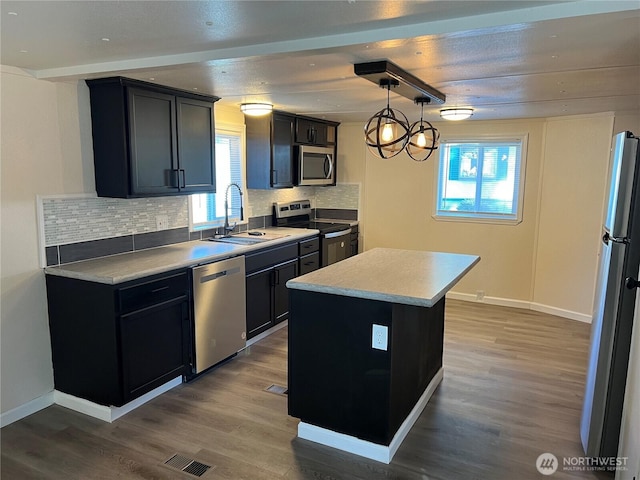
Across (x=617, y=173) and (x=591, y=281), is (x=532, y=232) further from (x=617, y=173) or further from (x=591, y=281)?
(x=617, y=173)

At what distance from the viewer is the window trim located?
541 cm

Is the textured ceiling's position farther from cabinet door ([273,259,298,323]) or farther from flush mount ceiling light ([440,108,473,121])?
cabinet door ([273,259,298,323])

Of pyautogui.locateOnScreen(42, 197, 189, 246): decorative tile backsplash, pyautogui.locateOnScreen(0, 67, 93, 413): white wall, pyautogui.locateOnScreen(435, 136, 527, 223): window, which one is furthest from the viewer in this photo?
pyautogui.locateOnScreen(435, 136, 527, 223): window

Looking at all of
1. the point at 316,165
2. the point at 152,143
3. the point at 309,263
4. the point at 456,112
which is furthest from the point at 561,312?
the point at 152,143

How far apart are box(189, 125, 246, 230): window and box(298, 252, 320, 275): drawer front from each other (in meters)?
0.84

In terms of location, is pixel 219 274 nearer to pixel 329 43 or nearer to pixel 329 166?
pixel 329 43

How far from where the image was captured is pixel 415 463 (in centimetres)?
259

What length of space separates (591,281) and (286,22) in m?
4.53

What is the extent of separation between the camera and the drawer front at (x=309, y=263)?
496cm

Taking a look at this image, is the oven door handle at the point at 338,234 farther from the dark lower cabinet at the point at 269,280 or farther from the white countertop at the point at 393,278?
the white countertop at the point at 393,278

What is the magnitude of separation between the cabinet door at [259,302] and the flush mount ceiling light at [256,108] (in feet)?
5.10

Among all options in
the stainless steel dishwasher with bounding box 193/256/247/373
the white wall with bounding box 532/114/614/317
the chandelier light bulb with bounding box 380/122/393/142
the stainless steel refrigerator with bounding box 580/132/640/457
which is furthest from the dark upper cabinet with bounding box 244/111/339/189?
the stainless steel refrigerator with bounding box 580/132/640/457

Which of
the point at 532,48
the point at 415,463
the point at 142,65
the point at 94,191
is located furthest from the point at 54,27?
the point at 415,463

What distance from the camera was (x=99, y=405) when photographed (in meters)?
3.05
